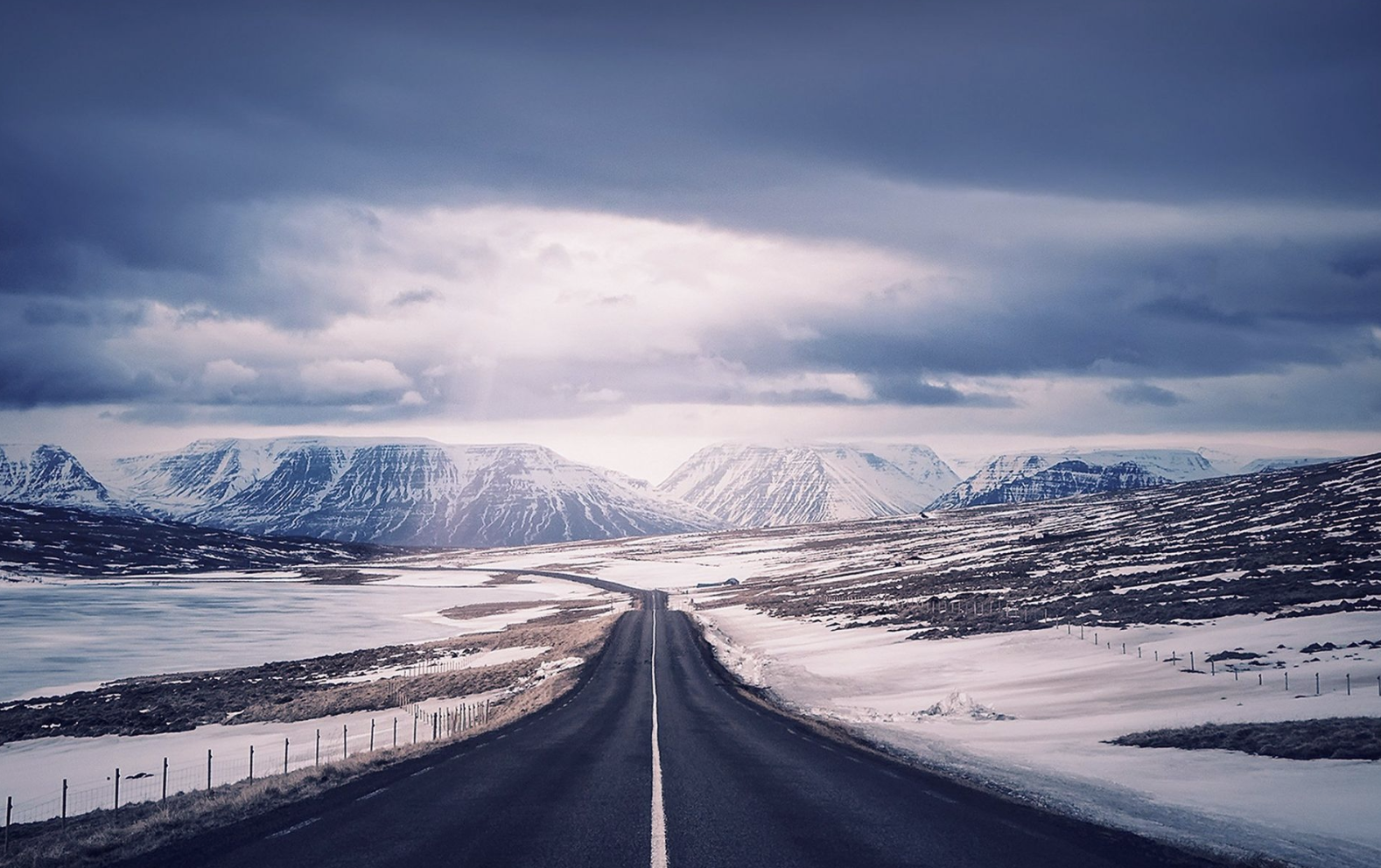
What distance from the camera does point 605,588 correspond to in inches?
6004

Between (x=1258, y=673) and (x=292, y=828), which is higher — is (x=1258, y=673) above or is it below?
below

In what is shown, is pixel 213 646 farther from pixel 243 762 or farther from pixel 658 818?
pixel 658 818

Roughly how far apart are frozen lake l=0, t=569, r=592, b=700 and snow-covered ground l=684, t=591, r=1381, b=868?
45724mm

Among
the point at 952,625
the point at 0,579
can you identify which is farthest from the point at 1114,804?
the point at 0,579

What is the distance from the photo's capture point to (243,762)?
3212 cm

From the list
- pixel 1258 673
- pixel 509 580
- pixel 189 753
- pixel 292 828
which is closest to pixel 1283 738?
pixel 1258 673

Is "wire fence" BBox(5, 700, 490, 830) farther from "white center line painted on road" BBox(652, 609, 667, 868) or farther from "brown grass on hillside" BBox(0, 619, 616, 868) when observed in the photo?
"white center line painted on road" BBox(652, 609, 667, 868)

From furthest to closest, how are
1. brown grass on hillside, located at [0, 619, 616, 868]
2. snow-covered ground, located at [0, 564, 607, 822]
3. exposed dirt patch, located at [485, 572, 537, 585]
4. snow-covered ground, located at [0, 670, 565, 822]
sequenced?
exposed dirt patch, located at [485, 572, 537, 585], snow-covered ground, located at [0, 564, 607, 822], snow-covered ground, located at [0, 670, 565, 822], brown grass on hillside, located at [0, 619, 616, 868]

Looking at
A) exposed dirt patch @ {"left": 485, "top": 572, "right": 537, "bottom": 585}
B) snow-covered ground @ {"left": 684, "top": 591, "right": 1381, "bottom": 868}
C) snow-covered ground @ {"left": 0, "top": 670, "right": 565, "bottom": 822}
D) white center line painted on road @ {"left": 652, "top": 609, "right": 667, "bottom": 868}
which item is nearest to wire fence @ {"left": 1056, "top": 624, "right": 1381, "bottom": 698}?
snow-covered ground @ {"left": 684, "top": 591, "right": 1381, "bottom": 868}

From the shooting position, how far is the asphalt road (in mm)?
11578

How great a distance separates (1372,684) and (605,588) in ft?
435

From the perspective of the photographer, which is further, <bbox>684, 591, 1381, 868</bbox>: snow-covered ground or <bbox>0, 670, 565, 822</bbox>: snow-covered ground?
<bbox>0, 670, 565, 822</bbox>: snow-covered ground

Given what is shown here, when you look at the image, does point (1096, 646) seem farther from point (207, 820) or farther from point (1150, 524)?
point (1150, 524)

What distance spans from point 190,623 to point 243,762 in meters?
73.3
